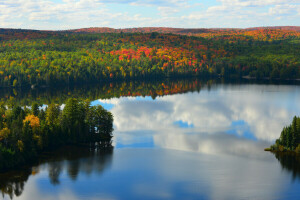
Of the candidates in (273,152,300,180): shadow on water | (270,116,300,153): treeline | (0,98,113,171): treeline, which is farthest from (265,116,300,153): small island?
(0,98,113,171): treeline

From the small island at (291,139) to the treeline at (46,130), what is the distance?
122 ft

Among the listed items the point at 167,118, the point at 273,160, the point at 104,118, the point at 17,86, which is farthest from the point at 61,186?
the point at 17,86

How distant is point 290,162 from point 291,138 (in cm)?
704

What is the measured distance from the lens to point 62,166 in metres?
71.8

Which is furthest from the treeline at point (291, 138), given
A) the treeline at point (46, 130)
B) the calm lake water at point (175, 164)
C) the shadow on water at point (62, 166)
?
the treeline at point (46, 130)

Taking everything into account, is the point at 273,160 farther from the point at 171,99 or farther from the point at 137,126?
the point at 171,99

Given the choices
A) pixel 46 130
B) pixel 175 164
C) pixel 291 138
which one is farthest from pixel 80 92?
pixel 291 138

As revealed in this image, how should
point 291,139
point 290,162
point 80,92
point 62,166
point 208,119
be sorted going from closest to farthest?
point 62,166
point 290,162
point 291,139
point 208,119
point 80,92

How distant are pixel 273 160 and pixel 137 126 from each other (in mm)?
42538

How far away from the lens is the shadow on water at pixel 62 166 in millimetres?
62572

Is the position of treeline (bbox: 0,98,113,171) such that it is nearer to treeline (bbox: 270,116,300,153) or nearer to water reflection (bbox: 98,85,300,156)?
water reflection (bbox: 98,85,300,156)

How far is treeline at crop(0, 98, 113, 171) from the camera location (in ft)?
232

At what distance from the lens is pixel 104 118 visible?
286 feet

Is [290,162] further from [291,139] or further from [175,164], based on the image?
[175,164]
